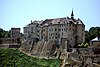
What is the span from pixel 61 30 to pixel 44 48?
7.60 metres

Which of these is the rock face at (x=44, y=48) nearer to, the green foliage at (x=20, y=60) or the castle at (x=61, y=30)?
the green foliage at (x=20, y=60)

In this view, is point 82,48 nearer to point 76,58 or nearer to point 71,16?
point 76,58

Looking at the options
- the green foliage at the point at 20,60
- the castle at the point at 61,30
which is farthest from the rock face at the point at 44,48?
the castle at the point at 61,30

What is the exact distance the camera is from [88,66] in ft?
199

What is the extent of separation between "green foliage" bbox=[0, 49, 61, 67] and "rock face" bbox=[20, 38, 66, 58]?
2158 mm

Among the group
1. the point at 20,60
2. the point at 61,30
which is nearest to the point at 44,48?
the point at 20,60

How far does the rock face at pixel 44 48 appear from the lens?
69438mm

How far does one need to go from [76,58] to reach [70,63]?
6.14ft

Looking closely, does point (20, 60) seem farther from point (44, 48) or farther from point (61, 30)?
point (61, 30)

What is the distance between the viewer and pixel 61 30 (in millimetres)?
76500

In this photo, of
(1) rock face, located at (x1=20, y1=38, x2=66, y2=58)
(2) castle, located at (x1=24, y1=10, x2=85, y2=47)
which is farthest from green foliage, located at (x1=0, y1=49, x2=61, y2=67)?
(2) castle, located at (x1=24, y1=10, x2=85, y2=47)

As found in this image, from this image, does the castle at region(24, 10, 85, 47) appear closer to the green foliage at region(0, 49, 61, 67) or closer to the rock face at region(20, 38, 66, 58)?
the rock face at region(20, 38, 66, 58)

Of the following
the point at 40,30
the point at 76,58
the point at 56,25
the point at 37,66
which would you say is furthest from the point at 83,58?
the point at 40,30

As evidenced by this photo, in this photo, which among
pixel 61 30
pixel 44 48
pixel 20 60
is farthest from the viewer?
pixel 61 30
